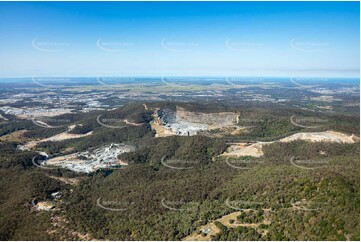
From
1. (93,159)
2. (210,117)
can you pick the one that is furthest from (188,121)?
(93,159)

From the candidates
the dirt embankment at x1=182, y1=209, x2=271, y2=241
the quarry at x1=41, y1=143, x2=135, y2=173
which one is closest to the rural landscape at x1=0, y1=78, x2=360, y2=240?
the dirt embankment at x1=182, y1=209, x2=271, y2=241

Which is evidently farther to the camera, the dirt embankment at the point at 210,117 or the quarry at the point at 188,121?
the dirt embankment at the point at 210,117

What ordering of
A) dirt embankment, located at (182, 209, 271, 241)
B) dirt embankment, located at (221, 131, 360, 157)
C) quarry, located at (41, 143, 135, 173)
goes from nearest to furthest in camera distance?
dirt embankment, located at (182, 209, 271, 241)
dirt embankment, located at (221, 131, 360, 157)
quarry, located at (41, 143, 135, 173)

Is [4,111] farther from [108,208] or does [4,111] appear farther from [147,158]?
[108,208]

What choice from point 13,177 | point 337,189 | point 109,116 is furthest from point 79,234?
point 109,116

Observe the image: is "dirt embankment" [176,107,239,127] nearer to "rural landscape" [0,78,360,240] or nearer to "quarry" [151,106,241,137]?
"quarry" [151,106,241,137]

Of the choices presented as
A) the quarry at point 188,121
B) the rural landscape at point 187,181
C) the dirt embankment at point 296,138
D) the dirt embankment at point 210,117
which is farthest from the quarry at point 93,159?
the dirt embankment at point 210,117

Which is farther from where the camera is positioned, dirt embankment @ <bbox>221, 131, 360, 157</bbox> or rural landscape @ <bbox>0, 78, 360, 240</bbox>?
dirt embankment @ <bbox>221, 131, 360, 157</bbox>

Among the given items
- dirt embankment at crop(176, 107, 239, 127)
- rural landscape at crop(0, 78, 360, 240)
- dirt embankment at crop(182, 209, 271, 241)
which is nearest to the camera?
dirt embankment at crop(182, 209, 271, 241)

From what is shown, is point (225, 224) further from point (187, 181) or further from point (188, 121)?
point (188, 121)

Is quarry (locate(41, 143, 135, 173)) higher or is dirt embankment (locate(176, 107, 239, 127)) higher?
dirt embankment (locate(176, 107, 239, 127))

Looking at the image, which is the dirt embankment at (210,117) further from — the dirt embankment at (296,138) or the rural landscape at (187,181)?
the dirt embankment at (296,138)

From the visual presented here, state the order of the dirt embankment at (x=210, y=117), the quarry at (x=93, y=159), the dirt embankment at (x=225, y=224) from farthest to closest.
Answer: the dirt embankment at (x=210, y=117) → the quarry at (x=93, y=159) → the dirt embankment at (x=225, y=224)
